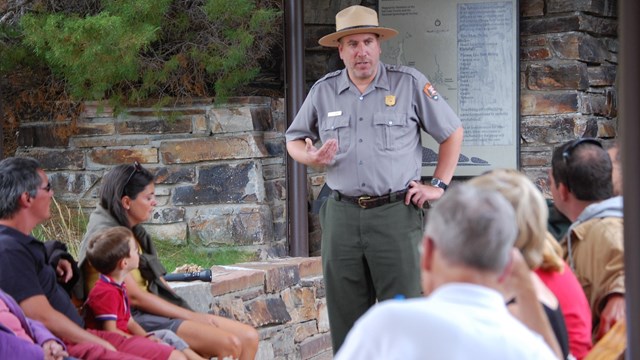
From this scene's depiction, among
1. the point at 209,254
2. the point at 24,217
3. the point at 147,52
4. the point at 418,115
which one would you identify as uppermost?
the point at 147,52

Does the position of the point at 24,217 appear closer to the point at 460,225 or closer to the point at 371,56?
the point at 371,56

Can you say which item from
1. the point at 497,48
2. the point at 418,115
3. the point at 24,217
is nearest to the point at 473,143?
the point at 497,48

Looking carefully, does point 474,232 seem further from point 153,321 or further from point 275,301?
point 275,301

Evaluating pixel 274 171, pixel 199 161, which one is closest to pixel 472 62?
pixel 274 171

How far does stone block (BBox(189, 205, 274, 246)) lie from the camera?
650cm

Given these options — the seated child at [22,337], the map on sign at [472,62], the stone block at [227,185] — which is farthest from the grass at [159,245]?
the seated child at [22,337]

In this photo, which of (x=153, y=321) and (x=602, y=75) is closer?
(x=153, y=321)

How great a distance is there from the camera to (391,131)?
14.6 feet

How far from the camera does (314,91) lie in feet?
15.4

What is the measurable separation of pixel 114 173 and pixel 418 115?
1308mm

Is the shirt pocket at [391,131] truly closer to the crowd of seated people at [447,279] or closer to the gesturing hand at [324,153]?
the gesturing hand at [324,153]

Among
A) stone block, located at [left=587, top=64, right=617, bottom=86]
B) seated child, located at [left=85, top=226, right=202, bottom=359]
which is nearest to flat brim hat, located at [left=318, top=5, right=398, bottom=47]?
seated child, located at [left=85, top=226, right=202, bottom=359]

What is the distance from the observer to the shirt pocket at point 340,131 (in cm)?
448

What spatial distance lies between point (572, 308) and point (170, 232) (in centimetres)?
412
